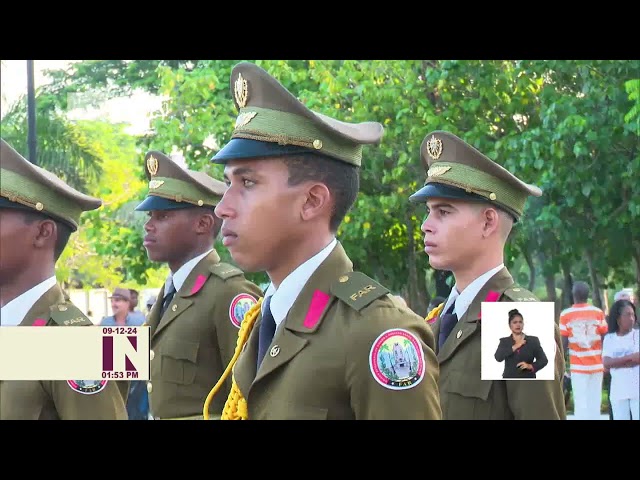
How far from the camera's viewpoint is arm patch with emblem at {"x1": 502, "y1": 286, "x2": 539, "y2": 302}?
386cm

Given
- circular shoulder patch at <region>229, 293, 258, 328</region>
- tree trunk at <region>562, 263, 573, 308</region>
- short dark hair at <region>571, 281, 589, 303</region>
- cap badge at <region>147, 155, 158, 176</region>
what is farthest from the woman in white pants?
cap badge at <region>147, 155, 158, 176</region>

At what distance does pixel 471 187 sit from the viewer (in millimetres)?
3895

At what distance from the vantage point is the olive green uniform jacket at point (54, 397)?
326 cm

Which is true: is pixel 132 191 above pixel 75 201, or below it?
above

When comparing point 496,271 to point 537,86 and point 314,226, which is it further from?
point 537,86

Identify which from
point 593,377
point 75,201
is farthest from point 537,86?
point 75,201

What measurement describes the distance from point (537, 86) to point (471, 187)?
1.73 meters

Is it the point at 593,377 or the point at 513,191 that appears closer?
the point at 513,191

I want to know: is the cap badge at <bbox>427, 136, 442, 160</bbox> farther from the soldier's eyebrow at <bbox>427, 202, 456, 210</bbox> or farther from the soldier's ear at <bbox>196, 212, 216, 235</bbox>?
the soldier's ear at <bbox>196, 212, 216, 235</bbox>

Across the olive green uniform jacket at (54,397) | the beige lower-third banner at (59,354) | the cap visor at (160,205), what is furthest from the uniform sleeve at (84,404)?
the cap visor at (160,205)

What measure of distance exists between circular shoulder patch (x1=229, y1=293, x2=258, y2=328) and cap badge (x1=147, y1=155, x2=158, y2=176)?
774 mm
